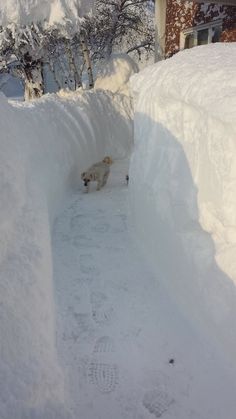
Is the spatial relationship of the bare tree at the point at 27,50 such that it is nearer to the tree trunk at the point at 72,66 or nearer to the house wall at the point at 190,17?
the tree trunk at the point at 72,66

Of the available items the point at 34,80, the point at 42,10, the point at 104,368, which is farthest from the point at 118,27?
the point at 104,368

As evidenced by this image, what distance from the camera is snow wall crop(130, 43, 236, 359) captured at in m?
3.42

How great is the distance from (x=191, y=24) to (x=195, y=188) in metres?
7.67

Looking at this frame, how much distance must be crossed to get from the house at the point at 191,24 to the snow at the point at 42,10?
521 centimetres

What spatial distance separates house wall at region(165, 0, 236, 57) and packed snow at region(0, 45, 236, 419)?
4.13 m

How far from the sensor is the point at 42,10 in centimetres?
1488

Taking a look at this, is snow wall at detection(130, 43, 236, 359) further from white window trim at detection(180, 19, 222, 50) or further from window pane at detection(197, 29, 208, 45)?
window pane at detection(197, 29, 208, 45)

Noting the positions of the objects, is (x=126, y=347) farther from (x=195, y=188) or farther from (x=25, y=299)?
(x=195, y=188)

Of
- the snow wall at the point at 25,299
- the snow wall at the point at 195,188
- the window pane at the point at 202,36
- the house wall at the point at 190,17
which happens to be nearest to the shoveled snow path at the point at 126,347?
the snow wall at the point at 195,188

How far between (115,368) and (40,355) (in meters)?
1.02

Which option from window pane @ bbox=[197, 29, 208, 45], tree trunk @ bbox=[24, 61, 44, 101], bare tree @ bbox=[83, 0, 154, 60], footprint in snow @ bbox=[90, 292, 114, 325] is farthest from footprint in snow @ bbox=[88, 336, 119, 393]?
bare tree @ bbox=[83, 0, 154, 60]

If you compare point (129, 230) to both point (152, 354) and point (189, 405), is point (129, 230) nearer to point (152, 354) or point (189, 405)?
point (152, 354)

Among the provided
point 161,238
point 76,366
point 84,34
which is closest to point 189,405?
point 76,366

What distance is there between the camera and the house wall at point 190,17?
29.9ft
